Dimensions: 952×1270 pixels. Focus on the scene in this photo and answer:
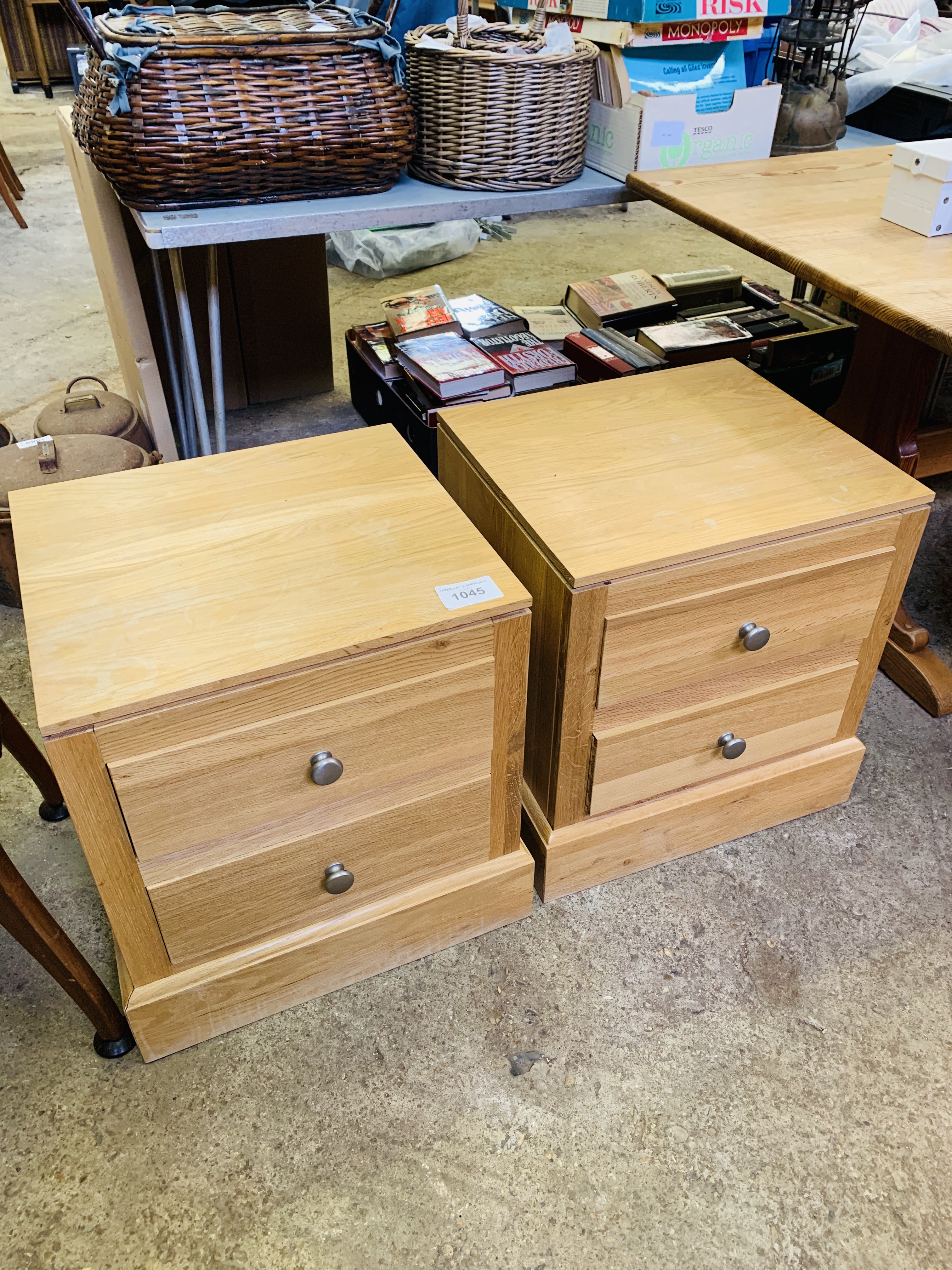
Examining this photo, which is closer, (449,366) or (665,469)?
(665,469)

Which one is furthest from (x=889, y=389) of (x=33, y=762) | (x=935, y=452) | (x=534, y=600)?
(x=33, y=762)

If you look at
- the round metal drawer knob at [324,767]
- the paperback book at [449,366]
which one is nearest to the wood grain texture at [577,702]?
the round metal drawer knob at [324,767]

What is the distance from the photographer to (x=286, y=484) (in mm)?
1188

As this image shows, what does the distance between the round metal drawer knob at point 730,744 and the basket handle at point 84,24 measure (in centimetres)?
130

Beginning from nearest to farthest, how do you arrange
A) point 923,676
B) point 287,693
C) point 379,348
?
point 287,693
point 923,676
point 379,348

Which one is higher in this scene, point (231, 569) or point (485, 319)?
point (231, 569)

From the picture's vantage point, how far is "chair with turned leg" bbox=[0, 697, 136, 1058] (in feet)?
3.18

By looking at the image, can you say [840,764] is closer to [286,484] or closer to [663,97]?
[286,484]

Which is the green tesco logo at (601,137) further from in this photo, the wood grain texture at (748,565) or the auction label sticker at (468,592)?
the auction label sticker at (468,592)

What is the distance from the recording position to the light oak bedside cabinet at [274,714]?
3.02ft

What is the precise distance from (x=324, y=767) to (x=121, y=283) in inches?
48.4

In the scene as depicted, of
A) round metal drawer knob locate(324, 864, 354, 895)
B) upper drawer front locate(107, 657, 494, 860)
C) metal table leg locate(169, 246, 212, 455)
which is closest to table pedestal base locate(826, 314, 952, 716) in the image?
upper drawer front locate(107, 657, 494, 860)

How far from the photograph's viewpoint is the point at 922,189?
1.33 metres

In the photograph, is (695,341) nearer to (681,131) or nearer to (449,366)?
(681,131)
